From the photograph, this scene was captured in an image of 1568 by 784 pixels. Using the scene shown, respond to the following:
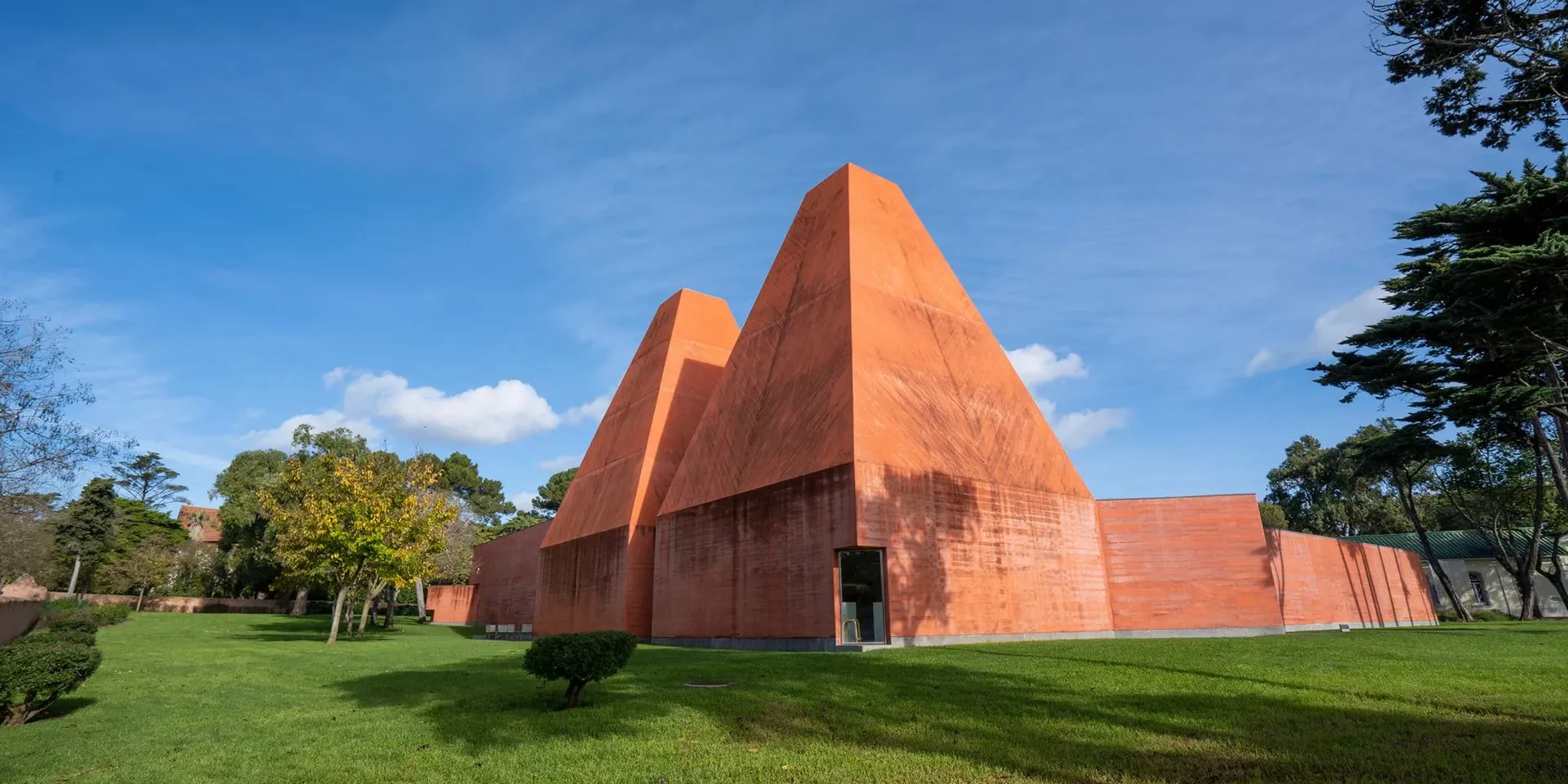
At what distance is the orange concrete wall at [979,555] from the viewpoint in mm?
18234

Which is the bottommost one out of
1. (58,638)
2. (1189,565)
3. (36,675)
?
(36,675)

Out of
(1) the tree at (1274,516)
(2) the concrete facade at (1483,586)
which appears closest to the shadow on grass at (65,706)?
(2) the concrete facade at (1483,586)

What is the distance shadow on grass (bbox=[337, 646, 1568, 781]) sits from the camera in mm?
5977

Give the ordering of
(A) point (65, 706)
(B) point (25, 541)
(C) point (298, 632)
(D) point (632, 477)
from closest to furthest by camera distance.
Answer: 1. (A) point (65, 706)
2. (D) point (632, 477)
3. (C) point (298, 632)
4. (B) point (25, 541)

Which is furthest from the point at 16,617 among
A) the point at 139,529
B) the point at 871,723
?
the point at 139,529

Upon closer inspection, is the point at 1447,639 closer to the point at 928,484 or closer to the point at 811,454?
the point at 928,484

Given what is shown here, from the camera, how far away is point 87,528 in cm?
4688

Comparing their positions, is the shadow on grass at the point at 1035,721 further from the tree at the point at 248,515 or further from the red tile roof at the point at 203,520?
the red tile roof at the point at 203,520

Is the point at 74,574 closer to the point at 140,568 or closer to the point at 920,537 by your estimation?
the point at 140,568

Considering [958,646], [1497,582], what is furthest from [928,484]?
[1497,582]

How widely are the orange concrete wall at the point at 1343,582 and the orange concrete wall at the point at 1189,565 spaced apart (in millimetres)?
2222

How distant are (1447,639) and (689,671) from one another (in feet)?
56.9

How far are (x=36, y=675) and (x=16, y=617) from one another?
41.1 feet

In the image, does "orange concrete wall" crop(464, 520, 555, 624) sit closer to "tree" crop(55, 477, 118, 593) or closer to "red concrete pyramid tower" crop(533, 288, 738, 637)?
"red concrete pyramid tower" crop(533, 288, 738, 637)
